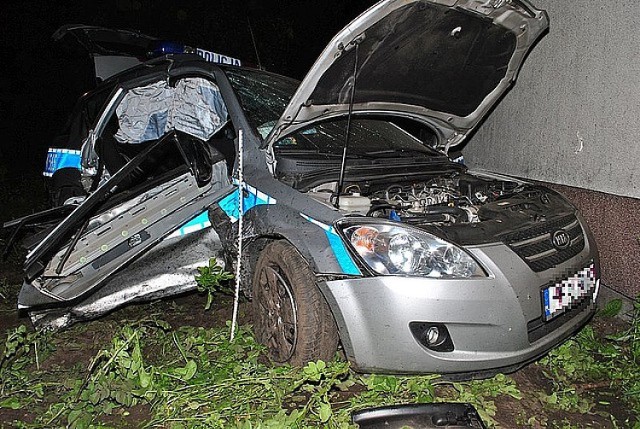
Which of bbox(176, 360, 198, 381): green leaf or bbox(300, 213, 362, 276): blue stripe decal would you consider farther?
bbox(176, 360, 198, 381): green leaf

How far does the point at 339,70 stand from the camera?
2.75 meters

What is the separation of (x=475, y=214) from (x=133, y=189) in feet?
7.21

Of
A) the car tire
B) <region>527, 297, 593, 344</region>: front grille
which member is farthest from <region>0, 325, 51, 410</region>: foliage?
<region>527, 297, 593, 344</region>: front grille

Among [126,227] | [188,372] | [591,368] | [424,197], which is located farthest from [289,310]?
[591,368]

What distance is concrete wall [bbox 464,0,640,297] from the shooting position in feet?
11.8

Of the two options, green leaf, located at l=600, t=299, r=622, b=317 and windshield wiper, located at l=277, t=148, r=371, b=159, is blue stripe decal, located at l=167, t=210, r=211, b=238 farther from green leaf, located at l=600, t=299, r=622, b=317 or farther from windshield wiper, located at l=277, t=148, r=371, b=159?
green leaf, located at l=600, t=299, r=622, b=317

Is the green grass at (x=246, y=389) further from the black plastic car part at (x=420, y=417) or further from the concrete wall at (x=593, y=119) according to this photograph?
the concrete wall at (x=593, y=119)

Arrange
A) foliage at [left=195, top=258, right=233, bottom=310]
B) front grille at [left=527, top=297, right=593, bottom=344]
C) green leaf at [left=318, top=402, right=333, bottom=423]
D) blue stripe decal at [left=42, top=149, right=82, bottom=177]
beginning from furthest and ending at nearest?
1. blue stripe decal at [left=42, top=149, right=82, bottom=177]
2. foliage at [left=195, top=258, right=233, bottom=310]
3. front grille at [left=527, top=297, right=593, bottom=344]
4. green leaf at [left=318, top=402, right=333, bottom=423]

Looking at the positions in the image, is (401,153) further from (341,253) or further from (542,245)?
(341,253)

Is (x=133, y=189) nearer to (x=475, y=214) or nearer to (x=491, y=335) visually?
Result: (x=475, y=214)

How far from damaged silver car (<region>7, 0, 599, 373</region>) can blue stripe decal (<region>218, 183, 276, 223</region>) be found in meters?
0.01

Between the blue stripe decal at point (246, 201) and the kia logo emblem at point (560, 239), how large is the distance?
4.81 ft

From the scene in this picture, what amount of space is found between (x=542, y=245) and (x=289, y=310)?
51.7 inches

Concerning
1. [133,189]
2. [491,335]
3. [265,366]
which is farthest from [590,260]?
[133,189]
